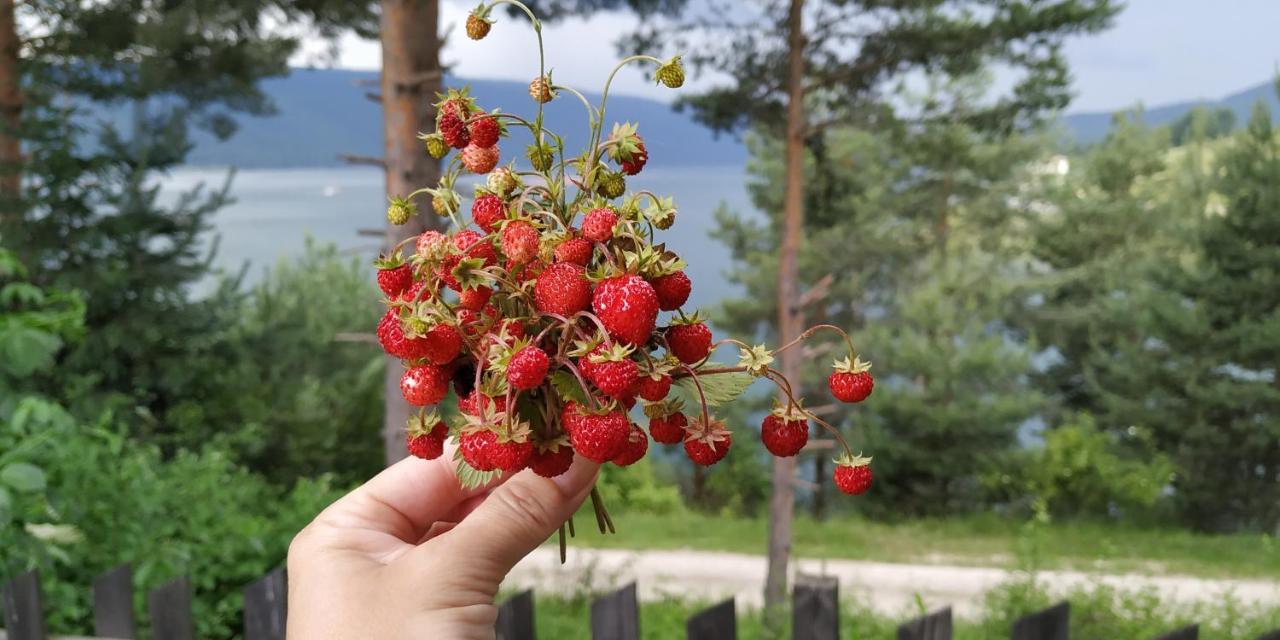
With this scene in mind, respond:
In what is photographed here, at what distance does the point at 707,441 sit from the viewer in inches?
38.5

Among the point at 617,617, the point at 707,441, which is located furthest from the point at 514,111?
the point at 617,617

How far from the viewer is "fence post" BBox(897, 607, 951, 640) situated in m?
1.84

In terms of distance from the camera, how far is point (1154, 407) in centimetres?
1301

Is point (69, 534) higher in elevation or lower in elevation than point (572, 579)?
higher

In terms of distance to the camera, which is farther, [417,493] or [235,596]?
[235,596]

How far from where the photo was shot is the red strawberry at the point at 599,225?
37.2 inches

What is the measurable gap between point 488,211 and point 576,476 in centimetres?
33

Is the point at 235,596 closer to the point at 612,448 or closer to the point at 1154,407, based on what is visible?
the point at 612,448

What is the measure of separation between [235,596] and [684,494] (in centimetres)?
1171

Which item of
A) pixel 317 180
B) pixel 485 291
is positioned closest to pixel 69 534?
pixel 485 291

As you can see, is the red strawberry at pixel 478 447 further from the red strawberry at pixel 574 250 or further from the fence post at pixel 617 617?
the fence post at pixel 617 617

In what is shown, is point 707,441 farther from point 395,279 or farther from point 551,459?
point 395,279

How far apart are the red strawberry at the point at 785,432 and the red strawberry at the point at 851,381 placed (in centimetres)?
5

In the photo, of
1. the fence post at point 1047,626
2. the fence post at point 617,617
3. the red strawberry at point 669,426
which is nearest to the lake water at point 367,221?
the red strawberry at point 669,426
